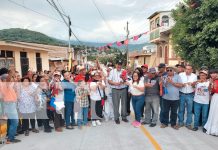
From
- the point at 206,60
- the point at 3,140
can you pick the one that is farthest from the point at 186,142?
the point at 206,60

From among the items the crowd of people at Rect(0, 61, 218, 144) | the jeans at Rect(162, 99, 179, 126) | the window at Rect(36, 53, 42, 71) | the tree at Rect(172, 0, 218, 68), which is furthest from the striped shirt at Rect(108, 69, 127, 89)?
the window at Rect(36, 53, 42, 71)

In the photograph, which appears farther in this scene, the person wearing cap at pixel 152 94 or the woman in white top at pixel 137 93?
the woman in white top at pixel 137 93

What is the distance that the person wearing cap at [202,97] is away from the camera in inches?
272

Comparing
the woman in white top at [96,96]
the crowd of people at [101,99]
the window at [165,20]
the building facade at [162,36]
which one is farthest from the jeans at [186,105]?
the window at [165,20]

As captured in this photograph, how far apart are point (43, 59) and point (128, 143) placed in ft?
56.3

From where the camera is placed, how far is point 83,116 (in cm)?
768

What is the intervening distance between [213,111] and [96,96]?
11.1 ft

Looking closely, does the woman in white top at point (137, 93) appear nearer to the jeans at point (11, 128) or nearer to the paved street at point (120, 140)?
the paved street at point (120, 140)

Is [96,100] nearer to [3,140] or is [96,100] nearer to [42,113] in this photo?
[42,113]

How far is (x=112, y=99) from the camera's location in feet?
26.7

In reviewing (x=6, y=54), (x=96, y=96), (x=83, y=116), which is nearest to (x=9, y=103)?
(x=83, y=116)

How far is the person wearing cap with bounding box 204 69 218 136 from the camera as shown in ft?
21.6

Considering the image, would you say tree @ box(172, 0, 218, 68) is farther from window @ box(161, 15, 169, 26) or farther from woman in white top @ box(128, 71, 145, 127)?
window @ box(161, 15, 169, 26)

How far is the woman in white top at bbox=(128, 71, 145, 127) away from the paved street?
514mm
